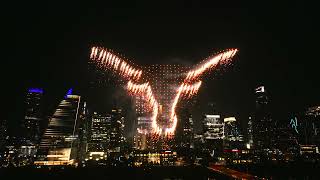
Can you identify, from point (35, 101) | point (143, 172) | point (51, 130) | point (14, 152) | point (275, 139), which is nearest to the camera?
point (143, 172)

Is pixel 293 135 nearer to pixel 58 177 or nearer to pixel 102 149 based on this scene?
pixel 102 149

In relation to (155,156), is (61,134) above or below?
above

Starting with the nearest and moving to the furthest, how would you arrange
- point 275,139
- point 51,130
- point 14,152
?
point 51,130
point 14,152
point 275,139

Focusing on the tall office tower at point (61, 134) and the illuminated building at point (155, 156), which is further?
the illuminated building at point (155, 156)

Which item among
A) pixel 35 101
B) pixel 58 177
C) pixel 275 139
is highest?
pixel 35 101

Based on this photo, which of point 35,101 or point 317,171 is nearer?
point 317,171

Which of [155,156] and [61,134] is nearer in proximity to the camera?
[61,134]

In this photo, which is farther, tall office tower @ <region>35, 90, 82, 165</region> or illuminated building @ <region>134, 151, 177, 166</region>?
illuminated building @ <region>134, 151, 177, 166</region>

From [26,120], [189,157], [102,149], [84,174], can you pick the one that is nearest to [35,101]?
[26,120]
